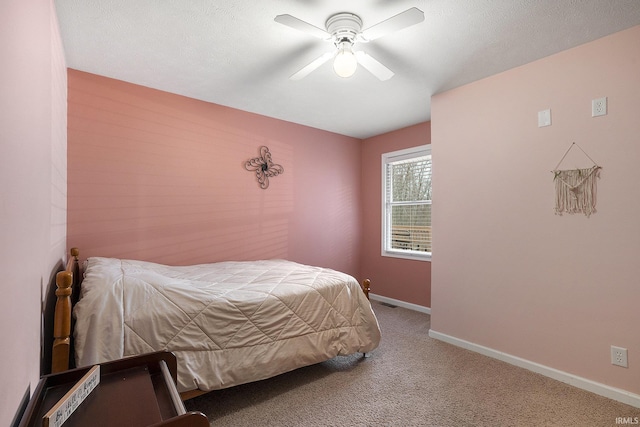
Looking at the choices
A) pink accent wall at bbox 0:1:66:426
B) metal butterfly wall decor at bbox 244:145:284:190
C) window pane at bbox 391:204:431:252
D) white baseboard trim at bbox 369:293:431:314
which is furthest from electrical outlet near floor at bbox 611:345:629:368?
metal butterfly wall decor at bbox 244:145:284:190

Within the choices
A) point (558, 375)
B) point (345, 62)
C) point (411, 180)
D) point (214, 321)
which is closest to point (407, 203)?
point (411, 180)

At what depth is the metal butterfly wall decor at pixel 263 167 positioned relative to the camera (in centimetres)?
357

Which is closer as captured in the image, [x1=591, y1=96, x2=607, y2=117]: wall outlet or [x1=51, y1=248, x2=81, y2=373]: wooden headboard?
[x1=51, y1=248, x2=81, y2=373]: wooden headboard

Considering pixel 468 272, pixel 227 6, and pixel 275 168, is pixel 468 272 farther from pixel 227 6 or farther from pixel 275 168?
pixel 227 6

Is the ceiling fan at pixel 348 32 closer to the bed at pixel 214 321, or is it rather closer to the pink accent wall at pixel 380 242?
the bed at pixel 214 321

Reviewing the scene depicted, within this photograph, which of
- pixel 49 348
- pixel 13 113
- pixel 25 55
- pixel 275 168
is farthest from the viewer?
pixel 275 168

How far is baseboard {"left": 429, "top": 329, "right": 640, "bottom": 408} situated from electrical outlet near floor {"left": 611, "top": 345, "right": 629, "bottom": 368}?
0.17m

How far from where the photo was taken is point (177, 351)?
171 centimetres

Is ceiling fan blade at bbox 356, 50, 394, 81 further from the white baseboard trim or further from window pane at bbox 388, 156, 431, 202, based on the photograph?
the white baseboard trim

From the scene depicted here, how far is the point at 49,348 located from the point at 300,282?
150cm

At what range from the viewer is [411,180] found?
4.07m

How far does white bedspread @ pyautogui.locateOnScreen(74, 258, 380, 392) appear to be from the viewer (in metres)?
1.55

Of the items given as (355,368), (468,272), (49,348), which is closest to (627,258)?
(468,272)

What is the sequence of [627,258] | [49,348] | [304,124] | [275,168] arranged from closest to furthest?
[49,348], [627,258], [275,168], [304,124]
